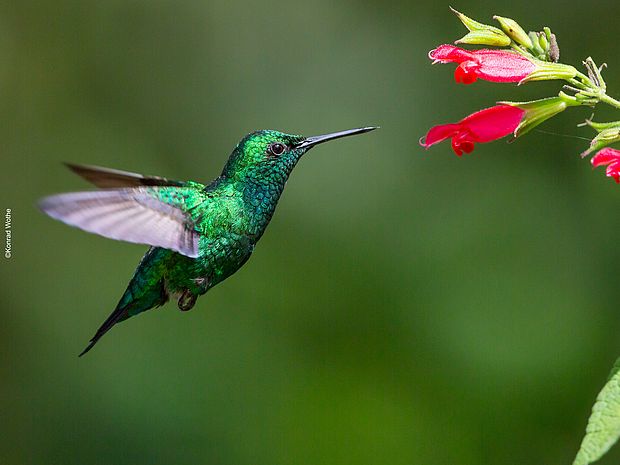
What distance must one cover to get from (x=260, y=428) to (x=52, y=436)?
88cm

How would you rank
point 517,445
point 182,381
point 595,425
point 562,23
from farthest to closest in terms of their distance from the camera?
point 562,23 < point 182,381 < point 517,445 < point 595,425

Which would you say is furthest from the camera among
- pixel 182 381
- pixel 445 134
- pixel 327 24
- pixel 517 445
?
pixel 327 24

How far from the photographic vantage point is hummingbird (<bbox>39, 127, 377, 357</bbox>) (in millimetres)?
1786

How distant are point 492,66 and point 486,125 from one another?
0.13 metres

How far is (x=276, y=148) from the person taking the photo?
77.0 inches

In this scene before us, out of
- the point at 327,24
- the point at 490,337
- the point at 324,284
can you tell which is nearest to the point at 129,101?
the point at 327,24

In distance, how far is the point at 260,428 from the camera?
11.4 ft

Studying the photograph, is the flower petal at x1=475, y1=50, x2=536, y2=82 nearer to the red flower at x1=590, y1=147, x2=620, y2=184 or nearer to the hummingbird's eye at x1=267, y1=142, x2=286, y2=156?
the red flower at x1=590, y1=147, x2=620, y2=184

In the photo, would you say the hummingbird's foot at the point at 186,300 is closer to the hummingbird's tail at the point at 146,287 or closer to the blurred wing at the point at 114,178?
the hummingbird's tail at the point at 146,287

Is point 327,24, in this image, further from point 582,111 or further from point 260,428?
point 260,428

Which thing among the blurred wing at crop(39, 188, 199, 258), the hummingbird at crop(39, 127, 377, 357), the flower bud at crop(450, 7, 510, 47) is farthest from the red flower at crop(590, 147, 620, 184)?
the blurred wing at crop(39, 188, 199, 258)

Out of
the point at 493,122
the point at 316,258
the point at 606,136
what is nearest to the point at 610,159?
the point at 606,136

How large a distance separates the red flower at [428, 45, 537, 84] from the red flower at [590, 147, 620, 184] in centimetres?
22

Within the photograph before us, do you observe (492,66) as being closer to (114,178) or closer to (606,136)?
(606,136)
